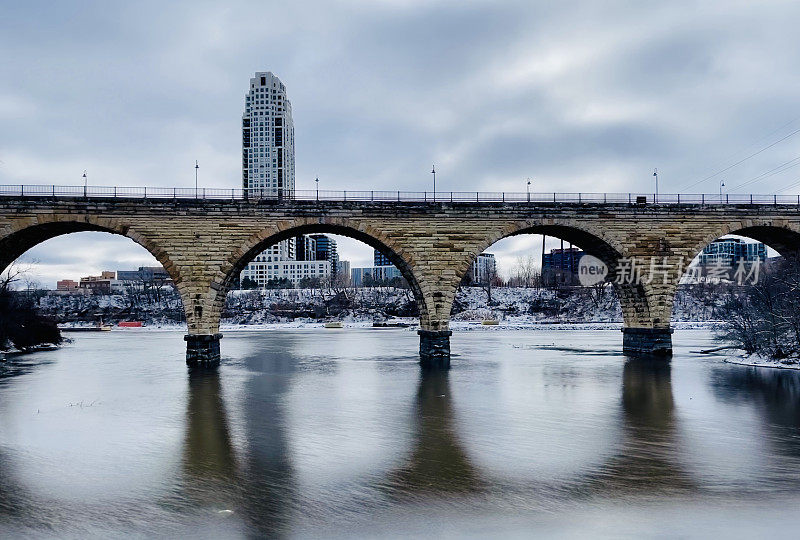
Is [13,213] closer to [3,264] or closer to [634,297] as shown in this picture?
[3,264]

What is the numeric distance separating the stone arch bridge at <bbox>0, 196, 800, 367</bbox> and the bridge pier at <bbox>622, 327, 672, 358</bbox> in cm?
6

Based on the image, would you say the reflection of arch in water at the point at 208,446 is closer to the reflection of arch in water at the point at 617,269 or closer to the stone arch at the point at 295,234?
the stone arch at the point at 295,234

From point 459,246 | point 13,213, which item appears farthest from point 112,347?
point 459,246

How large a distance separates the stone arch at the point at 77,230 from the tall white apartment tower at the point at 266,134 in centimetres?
12933

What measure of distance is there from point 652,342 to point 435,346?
12741 mm

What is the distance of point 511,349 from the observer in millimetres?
42156

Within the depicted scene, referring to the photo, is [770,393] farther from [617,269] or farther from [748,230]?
[748,230]

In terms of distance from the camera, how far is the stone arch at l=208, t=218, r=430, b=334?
31.0 m

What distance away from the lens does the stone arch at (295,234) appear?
31.0 meters

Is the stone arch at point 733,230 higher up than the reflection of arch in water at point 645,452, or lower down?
higher up

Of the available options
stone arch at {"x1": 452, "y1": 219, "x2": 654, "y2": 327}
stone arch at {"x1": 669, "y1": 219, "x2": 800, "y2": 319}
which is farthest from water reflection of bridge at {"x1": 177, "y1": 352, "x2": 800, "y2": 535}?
stone arch at {"x1": 669, "y1": 219, "x2": 800, "y2": 319}

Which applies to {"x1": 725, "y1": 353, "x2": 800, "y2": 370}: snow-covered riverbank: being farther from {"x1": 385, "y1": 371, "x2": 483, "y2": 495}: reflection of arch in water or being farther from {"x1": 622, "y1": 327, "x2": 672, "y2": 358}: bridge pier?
{"x1": 385, "y1": 371, "x2": 483, "y2": 495}: reflection of arch in water

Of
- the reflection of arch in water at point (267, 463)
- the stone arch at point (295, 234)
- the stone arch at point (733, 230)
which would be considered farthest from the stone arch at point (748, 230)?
the reflection of arch in water at point (267, 463)

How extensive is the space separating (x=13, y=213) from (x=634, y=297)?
33251 mm
